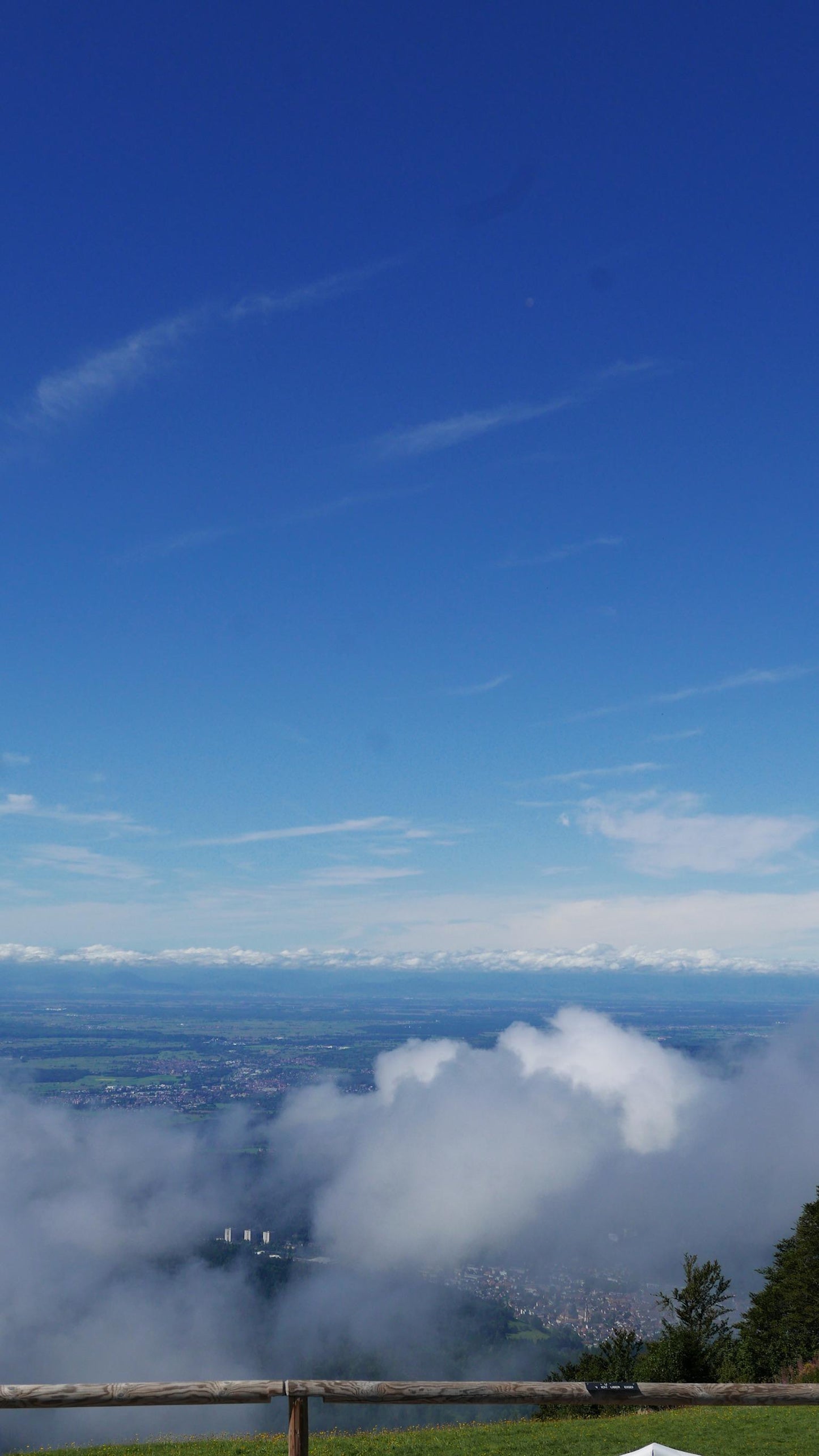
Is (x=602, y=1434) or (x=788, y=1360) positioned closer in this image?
(x=602, y=1434)

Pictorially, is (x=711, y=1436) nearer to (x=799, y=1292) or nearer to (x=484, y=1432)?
(x=484, y=1432)

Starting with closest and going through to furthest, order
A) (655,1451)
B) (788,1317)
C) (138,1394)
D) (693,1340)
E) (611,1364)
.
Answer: (138,1394)
(655,1451)
(693,1340)
(611,1364)
(788,1317)

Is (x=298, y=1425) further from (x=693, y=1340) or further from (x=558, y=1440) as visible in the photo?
(x=693, y=1340)

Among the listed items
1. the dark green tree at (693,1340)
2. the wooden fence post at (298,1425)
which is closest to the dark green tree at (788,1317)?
the dark green tree at (693,1340)

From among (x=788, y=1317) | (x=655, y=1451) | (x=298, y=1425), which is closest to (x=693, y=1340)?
(x=788, y=1317)

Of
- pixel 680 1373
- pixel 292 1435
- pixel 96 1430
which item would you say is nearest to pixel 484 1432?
pixel 292 1435

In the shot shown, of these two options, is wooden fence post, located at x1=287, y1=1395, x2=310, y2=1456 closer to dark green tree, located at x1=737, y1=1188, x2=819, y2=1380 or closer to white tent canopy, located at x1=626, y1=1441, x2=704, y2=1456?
white tent canopy, located at x1=626, y1=1441, x2=704, y2=1456

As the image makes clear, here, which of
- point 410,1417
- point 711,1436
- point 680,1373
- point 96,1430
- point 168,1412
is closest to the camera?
point 711,1436
